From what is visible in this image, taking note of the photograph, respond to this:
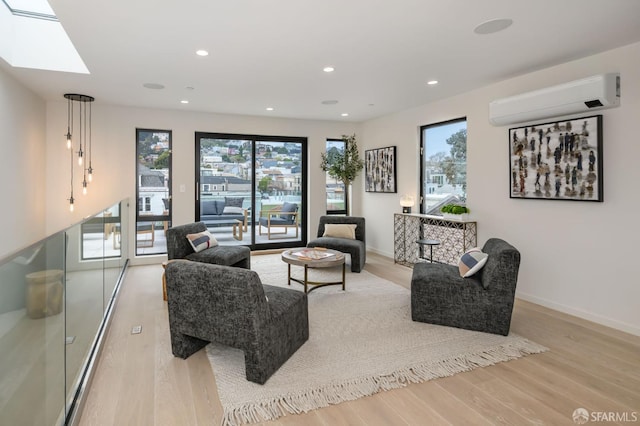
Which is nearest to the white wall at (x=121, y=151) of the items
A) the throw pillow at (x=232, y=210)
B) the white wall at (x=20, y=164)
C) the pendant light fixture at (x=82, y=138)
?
the pendant light fixture at (x=82, y=138)

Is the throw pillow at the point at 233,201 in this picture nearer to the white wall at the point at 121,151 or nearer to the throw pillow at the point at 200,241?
the white wall at the point at 121,151

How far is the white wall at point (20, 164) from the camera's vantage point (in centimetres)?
411

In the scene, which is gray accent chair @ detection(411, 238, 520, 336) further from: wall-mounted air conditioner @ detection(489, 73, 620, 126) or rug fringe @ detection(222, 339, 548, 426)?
wall-mounted air conditioner @ detection(489, 73, 620, 126)

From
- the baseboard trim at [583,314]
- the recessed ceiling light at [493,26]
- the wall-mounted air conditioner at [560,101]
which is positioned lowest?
the baseboard trim at [583,314]

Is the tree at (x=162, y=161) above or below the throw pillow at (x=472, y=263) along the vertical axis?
above

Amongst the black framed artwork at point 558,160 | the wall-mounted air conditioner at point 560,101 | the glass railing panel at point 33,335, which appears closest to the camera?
the glass railing panel at point 33,335

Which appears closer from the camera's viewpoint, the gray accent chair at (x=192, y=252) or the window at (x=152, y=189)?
the gray accent chair at (x=192, y=252)

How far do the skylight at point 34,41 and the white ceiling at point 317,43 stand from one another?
14 centimetres

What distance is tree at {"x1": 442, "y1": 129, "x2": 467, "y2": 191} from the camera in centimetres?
517

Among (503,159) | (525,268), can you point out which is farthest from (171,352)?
(503,159)

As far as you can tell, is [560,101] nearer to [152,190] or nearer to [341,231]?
[341,231]

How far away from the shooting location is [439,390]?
238 cm

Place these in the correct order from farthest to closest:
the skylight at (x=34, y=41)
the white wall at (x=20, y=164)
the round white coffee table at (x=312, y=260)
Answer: the round white coffee table at (x=312, y=260) < the white wall at (x=20, y=164) < the skylight at (x=34, y=41)

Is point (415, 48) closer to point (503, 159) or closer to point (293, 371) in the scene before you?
point (503, 159)
